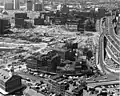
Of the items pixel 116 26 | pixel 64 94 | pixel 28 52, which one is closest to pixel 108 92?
pixel 64 94

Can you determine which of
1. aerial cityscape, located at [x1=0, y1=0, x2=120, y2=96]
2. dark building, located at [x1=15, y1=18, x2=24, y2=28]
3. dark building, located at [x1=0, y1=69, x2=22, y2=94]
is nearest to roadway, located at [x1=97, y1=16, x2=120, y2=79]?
aerial cityscape, located at [x1=0, y1=0, x2=120, y2=96]

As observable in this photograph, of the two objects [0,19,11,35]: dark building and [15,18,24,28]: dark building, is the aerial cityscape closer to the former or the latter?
[0,19,11,35]: dark building

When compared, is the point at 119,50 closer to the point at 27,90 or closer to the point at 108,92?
the point at 108,92

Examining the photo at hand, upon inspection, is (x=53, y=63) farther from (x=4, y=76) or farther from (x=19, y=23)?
(x=19, y=23)

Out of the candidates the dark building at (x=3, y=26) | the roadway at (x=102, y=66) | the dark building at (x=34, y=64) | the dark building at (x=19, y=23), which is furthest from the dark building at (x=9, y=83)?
the dark building at (x=19, y=23)

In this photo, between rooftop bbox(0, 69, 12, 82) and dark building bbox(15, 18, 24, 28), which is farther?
dark building bbox(15, 18, 24, 28)

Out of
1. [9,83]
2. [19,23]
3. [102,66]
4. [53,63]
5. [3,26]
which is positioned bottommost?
[9,83]

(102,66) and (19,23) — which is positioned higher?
(19,23)

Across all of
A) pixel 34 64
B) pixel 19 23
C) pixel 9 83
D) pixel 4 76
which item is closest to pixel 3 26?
pixel 19 23

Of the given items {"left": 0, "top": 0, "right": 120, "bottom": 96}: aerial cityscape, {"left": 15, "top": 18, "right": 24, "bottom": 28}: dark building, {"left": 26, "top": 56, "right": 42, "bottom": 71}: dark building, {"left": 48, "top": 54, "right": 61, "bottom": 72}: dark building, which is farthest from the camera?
{"left": 15, "top": 18, "right": 24, "bottom": 28}: dark building
